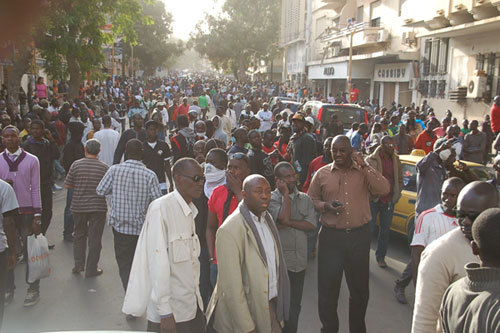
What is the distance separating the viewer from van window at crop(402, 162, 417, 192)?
773cm

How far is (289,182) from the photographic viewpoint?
439 centimetres

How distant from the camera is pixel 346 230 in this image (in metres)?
4.32

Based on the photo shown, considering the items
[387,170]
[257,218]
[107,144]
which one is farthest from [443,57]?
[257,218]

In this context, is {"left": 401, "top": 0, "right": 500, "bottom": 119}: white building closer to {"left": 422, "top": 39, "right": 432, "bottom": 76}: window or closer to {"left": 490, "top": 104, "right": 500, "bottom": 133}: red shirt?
{"left": 422, "top": 39, "right": 432, "bottom": 76}: window

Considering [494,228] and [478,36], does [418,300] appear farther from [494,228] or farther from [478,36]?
[478,36]

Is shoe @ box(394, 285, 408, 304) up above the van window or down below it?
below

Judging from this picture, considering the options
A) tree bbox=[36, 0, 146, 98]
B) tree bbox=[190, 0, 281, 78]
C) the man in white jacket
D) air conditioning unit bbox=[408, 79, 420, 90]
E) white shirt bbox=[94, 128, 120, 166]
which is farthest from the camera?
tree bbox=[190, 0, 281, 78]

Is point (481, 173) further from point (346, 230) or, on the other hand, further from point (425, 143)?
point (346, 230)

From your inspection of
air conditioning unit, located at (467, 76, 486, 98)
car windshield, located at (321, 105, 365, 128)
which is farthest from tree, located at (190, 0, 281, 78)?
car windshield, located at (321, 105, 365, 128)

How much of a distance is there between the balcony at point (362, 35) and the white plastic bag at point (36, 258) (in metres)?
24.8

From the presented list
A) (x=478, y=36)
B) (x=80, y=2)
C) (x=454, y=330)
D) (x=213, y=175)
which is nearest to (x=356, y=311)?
(x=213, y=175)

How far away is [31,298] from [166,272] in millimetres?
2964

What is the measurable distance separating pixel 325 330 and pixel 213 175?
1804mm

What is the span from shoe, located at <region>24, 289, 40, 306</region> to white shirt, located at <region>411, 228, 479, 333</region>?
14.1ft
